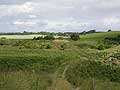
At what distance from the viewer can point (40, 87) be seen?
16500 mm

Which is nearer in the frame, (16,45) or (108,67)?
(108,67)

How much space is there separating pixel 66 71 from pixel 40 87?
3207 mm

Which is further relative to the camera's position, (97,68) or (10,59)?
(10,59)

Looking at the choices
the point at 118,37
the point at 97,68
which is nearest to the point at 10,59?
the point at 97,68

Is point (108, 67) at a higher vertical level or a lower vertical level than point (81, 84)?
lower

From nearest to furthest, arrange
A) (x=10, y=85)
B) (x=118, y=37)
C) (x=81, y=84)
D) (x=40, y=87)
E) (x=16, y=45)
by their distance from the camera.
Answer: (x=10, y=85) < (x=40, y=87) < (x=81, y=84) < (x=16, y=45) < (x=118, y=37)

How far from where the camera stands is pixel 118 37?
116 metres

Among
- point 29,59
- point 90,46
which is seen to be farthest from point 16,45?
point 29,59

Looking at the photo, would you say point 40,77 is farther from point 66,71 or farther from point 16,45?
point 16,45

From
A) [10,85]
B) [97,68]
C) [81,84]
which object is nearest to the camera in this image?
[10,85]

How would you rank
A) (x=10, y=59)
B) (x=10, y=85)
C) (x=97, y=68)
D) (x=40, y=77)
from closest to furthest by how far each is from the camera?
(x=10, y=85)
(x=40, y=77)
(x=97, y=68)
(x=10, y=59)

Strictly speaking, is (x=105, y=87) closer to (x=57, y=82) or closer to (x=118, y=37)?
(x=57, y=82)

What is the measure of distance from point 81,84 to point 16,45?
66.1 metres

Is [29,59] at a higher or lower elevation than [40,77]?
lower
